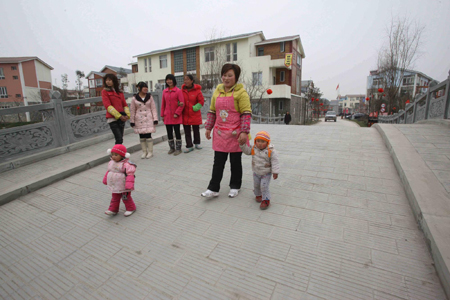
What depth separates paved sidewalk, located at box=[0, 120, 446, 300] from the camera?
6.25ft

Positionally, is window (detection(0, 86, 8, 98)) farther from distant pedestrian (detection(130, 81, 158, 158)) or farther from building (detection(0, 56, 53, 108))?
distant pedestrian (detection(130, 81, 158, 158))

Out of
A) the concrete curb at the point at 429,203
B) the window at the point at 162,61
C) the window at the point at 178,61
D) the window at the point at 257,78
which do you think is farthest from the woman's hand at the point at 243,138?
the window at the point at 162,61

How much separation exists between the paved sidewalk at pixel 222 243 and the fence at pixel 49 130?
191 centimetres

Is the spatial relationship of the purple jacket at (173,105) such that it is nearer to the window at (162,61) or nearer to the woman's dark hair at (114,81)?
the woman's dark hair at (114,81)

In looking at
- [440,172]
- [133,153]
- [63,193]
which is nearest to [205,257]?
[63,193]

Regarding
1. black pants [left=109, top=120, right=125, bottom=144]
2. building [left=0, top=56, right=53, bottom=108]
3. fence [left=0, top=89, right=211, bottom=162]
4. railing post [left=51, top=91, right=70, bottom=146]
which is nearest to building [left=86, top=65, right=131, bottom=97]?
building [left=0, top=56, right=53, bottom=108]

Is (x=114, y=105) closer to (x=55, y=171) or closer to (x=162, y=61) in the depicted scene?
(x=55, y=171)

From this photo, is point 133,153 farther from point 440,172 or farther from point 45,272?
point 440,172

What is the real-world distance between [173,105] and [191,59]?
24.5 meters

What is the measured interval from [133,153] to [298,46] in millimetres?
28152

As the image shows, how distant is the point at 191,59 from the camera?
27719 millimetres

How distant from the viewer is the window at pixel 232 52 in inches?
980

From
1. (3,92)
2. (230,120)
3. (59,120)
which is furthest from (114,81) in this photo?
(3,92)

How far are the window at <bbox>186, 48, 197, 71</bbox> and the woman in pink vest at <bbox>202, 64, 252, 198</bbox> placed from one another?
26232 millimetres
